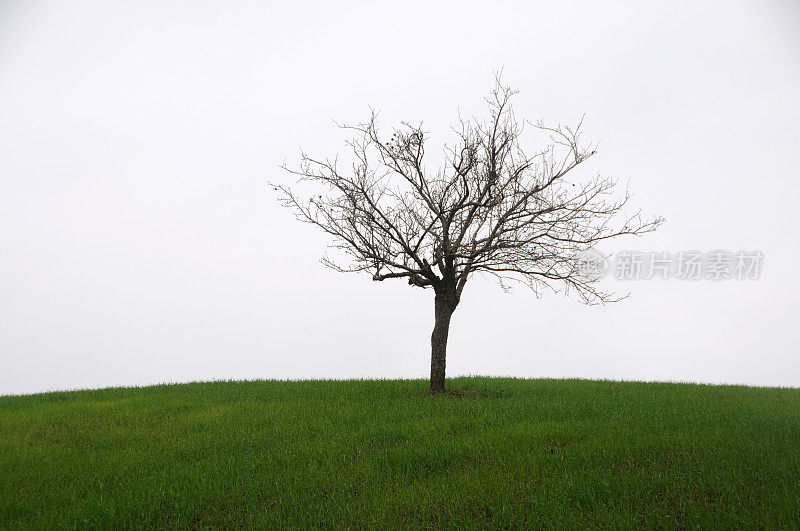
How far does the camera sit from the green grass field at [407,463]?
23.7 feet

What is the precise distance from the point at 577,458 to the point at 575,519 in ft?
7.74

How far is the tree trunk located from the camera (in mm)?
15742

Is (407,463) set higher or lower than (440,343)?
lower

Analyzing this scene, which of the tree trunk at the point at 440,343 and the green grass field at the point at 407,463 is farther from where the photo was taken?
the tree trunk at the point at 440,343

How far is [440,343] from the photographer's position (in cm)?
1573

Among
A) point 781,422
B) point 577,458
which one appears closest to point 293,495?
point 577,458

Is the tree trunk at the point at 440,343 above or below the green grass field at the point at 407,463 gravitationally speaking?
above

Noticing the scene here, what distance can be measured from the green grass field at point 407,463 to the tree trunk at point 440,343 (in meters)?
0.89

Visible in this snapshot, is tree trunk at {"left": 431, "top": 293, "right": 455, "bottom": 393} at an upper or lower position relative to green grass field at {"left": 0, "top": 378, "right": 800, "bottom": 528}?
upper

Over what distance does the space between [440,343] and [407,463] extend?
669cm

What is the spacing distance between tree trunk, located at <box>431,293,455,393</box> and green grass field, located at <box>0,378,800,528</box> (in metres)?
0.89

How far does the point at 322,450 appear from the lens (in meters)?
9.94

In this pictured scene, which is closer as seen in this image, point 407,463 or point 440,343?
point 407,463

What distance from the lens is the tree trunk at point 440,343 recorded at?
15742mm
